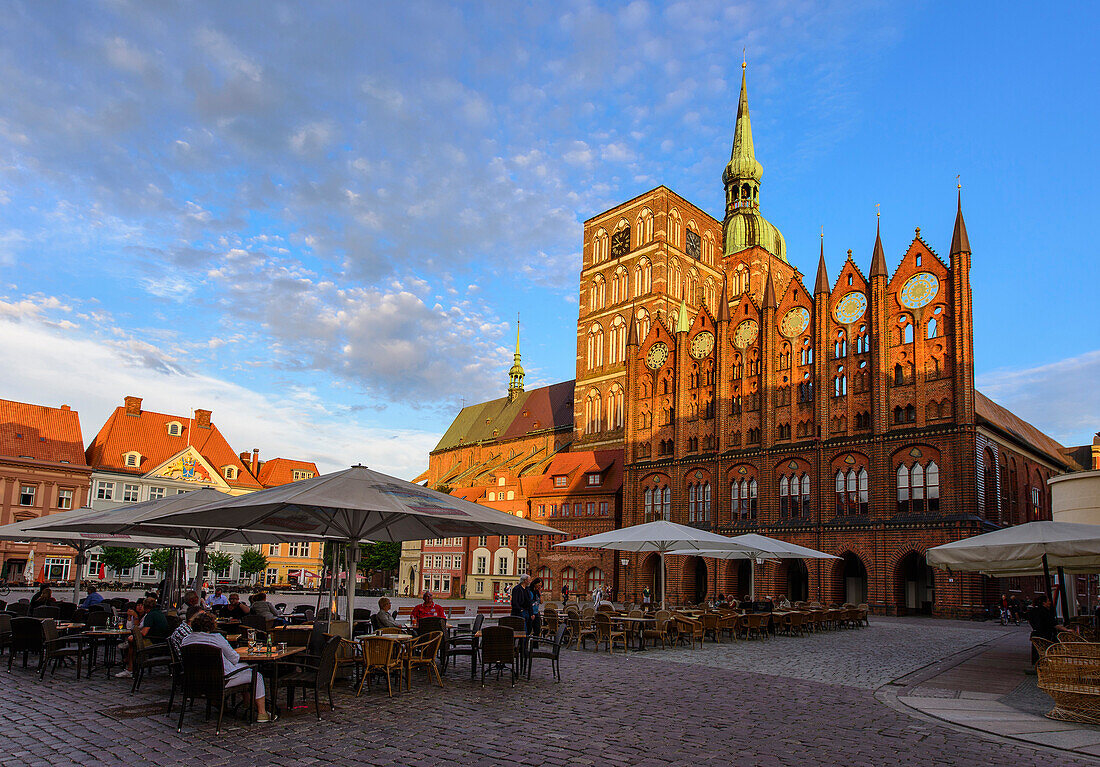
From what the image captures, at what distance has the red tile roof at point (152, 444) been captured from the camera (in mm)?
62125

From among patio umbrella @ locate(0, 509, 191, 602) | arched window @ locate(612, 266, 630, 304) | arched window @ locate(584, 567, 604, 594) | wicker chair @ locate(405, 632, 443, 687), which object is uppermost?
arched window @ locate(612, 266, 630, 304)

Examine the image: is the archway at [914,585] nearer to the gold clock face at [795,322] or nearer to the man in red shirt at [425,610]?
the gold clock face at [795,322]

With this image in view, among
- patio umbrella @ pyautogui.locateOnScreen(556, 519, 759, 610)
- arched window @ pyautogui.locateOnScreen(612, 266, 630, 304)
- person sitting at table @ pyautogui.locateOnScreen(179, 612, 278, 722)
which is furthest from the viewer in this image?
arched window @ pyautogui.locateOnScreen(612, 266, 630, 304)

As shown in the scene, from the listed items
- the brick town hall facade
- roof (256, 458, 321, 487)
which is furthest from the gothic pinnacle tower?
roof (256, 458, 321, 487)

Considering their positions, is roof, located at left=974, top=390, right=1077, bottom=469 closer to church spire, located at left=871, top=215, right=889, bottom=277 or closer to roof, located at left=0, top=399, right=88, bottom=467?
church spire, located at left=871, top=215, right=889, bottom=277

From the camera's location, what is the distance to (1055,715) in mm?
10789

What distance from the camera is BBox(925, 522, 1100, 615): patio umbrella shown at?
13.9 metres

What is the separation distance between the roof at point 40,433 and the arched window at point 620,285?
44.4 metres

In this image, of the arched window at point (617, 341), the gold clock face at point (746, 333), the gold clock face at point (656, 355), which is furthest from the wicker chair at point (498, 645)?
the arched window at point (617, 341)

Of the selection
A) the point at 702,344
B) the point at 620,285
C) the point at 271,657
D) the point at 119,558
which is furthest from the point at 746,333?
the point at 119,558

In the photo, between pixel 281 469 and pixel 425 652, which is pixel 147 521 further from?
pixel 281 469

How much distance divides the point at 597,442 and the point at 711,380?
16.8 metres

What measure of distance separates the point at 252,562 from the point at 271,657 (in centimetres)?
5634

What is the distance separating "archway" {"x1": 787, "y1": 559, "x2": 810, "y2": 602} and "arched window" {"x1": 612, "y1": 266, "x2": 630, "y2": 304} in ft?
102
